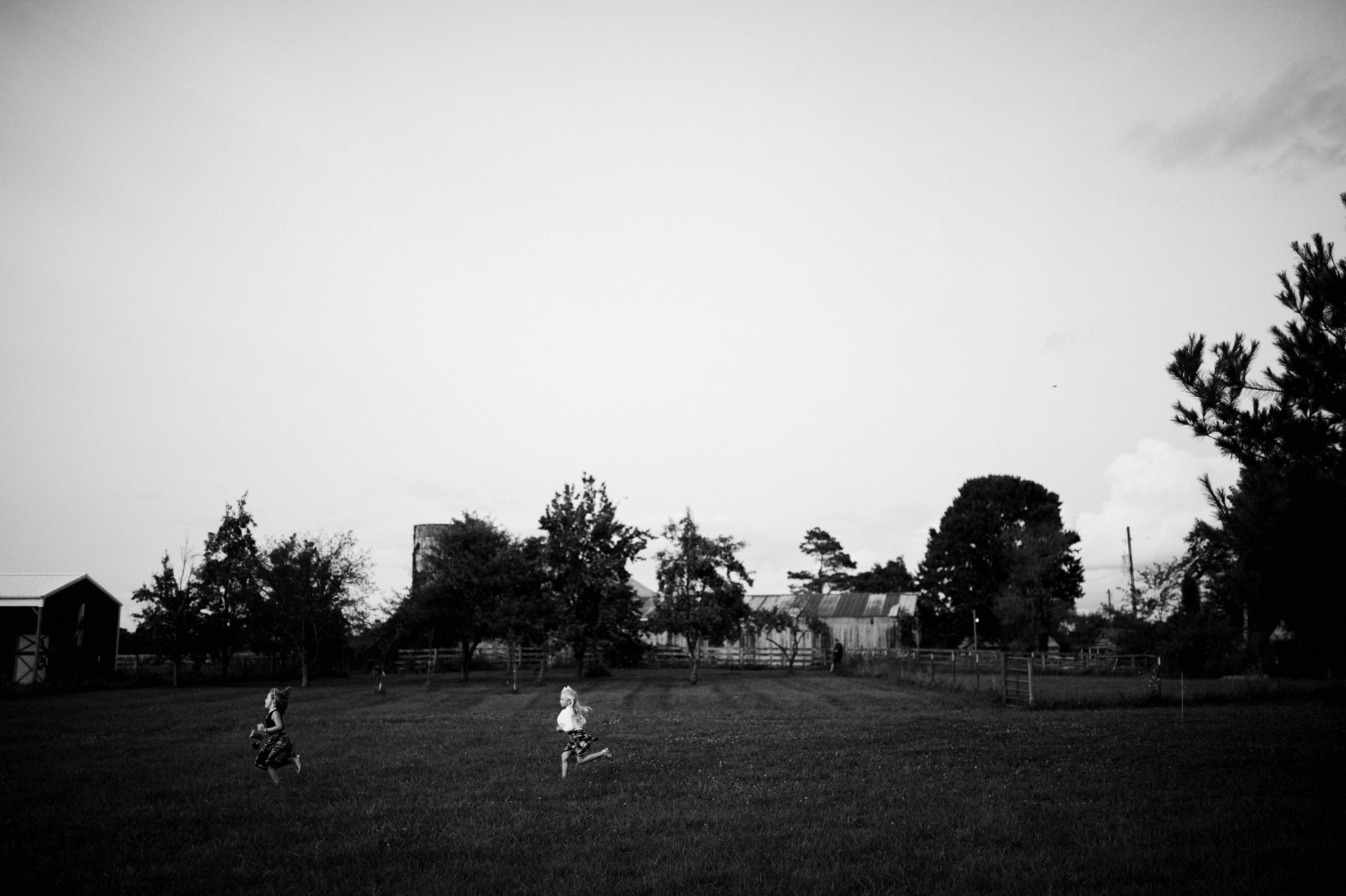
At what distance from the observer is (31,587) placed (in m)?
44.7

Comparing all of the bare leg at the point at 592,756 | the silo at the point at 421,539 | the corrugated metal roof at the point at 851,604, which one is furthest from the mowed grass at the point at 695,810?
the corrugated metal roof at the point at 851,604

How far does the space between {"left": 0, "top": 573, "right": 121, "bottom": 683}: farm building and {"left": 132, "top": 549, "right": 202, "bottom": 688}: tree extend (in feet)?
10.0

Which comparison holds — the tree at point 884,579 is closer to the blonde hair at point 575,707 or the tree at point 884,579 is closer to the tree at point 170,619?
the tree at point 170,619

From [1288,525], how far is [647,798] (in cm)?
1059

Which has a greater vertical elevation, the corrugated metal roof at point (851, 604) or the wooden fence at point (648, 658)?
the corrugated metal roof at point (851, 604)

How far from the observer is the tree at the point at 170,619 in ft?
148

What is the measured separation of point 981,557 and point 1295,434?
6887cm

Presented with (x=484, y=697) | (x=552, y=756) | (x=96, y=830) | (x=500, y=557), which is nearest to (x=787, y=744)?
(x=552, y=756)

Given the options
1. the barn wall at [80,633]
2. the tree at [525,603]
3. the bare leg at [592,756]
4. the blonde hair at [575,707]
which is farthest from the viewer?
the tree at [525,603]

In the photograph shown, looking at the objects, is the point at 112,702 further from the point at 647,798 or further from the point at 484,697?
the point at 647,798

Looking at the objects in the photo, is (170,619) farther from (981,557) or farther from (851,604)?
(981,557)

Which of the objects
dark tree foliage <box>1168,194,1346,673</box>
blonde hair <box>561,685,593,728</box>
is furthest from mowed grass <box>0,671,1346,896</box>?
dark tree foliage <box>1168,194,1346,673</box>

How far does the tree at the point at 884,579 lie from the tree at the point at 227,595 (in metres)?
69.6

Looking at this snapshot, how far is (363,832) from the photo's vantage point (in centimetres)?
1066
